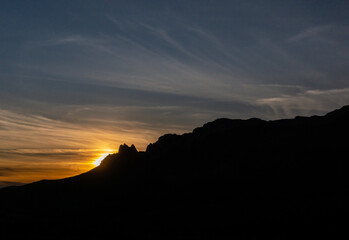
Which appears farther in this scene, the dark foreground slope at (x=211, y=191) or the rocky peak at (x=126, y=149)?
the rocky peak at (x=126, y=149)

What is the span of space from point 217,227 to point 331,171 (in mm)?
56799

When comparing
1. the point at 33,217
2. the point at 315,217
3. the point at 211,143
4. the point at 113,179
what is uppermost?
the point at 211,143

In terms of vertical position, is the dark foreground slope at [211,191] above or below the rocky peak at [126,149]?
below

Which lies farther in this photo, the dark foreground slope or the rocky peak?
the rocky peak

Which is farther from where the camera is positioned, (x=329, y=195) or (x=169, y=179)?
(x=169, y=179)

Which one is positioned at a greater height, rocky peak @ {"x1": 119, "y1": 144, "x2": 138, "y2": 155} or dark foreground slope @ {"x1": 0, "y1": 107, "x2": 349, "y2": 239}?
rocky peak @ {"x1": 119, "y1": 144, "x2": 138, "y2": 155}

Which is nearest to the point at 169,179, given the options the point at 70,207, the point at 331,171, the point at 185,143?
the point at 185,143

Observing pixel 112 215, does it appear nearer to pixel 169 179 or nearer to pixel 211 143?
pixel 169 179

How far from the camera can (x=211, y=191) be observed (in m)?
153

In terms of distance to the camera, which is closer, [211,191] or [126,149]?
[211,191]

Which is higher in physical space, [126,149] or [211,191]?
[126,149]

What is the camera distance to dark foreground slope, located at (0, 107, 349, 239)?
118 m

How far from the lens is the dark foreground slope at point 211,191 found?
11806 cm

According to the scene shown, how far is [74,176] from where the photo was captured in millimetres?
184500
